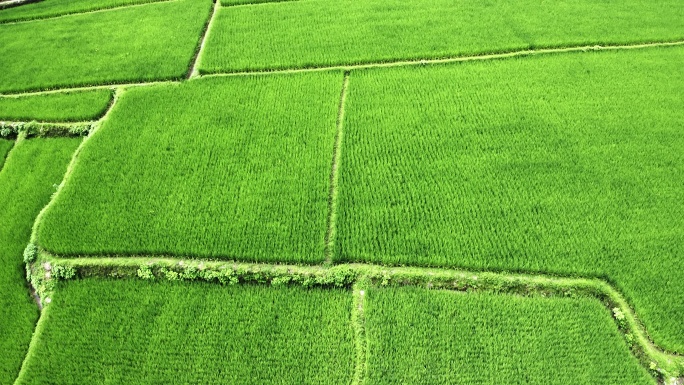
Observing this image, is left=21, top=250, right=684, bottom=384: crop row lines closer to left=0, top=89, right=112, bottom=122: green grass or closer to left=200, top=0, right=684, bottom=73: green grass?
left=0, top=89, right=112, bottom=122: green grass

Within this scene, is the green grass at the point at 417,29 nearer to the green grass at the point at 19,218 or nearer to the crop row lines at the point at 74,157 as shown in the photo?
the crop row lines at the point at 74,157

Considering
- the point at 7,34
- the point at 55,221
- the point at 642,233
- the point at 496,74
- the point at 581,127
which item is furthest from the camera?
the point at 7,34

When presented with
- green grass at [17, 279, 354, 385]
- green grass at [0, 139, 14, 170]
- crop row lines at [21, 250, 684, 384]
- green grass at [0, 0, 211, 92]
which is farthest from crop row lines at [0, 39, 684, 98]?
green grass at [17, 279, 354, 385]

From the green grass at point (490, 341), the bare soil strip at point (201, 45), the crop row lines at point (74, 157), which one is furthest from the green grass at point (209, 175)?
the green grass at point (490, 341)

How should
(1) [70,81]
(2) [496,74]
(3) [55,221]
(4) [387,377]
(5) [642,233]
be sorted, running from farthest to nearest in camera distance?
1. (1) [70,81]
2. (2) [496,74]
3. (3) [55,221]
4. (5) [642,233]
5. (4) [387,377]

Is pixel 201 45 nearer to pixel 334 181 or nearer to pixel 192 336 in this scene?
pixel 334 181

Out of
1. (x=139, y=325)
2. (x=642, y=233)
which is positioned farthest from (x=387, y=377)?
(x=642, y=233)

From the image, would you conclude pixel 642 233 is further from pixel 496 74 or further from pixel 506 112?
pixel 496 74
